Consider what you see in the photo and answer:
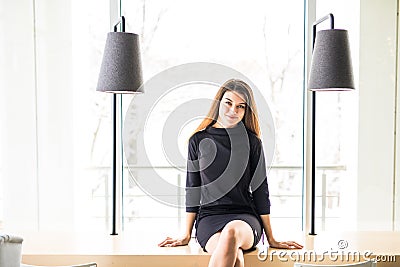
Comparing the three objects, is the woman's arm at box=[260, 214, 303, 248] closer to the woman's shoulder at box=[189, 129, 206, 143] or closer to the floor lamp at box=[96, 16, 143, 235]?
the woman's shoulder at box=[189, 129, 206, 143]

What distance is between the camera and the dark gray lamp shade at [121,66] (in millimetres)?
3008

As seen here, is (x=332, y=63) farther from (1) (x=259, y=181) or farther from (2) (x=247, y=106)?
(1) (x=259, y=181)

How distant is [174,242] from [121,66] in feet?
3.52

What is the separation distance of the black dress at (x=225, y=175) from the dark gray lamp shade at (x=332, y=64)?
20.8 inches

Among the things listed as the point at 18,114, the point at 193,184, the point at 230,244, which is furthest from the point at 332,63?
the point at 18,114

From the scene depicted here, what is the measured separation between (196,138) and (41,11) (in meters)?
1.39

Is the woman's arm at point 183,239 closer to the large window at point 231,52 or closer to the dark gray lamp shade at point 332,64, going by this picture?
the large window at point 231,52

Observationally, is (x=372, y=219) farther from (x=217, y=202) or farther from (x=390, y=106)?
(x=217, y=202)

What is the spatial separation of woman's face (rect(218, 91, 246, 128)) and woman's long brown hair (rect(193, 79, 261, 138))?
21mm

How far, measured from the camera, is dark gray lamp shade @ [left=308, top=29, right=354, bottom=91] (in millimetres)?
3033

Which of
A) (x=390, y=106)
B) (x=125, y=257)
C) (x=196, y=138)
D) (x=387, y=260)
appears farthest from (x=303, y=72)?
(x=125, y=257)
